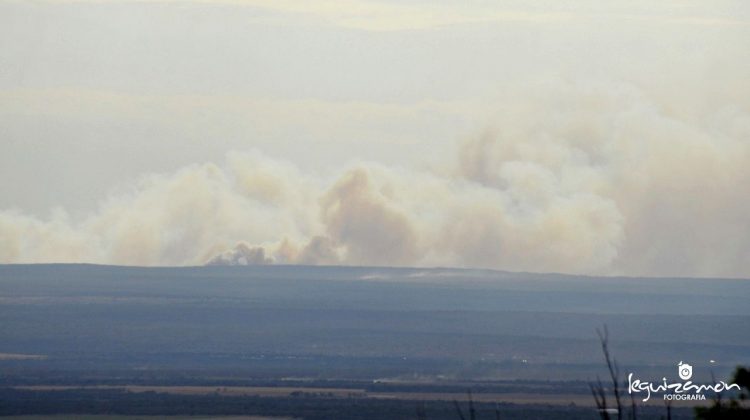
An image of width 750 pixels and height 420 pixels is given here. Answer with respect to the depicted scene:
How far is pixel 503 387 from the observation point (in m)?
138

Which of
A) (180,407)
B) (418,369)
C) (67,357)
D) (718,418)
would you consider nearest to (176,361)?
(67,357)

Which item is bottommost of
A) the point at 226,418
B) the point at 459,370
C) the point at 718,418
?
the point at 718,418

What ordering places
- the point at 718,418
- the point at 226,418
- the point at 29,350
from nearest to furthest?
the point at 718,418
the point at 226,418
the point at 29,350

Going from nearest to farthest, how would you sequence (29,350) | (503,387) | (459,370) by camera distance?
(503,387) → (459,370) → (29,350)

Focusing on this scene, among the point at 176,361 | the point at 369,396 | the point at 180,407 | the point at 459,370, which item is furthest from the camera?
the point at 176,361

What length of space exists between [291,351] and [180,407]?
249 feet

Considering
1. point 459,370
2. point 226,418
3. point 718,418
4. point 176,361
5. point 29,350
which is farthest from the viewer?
point 29,350

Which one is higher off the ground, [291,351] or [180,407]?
[291,351]

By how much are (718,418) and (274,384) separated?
4402 inches

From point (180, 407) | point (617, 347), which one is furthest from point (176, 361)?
point (180, 407)

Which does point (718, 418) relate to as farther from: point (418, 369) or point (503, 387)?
point (418, 369)

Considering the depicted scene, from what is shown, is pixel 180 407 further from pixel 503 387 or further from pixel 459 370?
pixel 459 370

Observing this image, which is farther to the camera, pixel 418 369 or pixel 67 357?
pixel 67 357

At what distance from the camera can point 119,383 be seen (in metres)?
145
